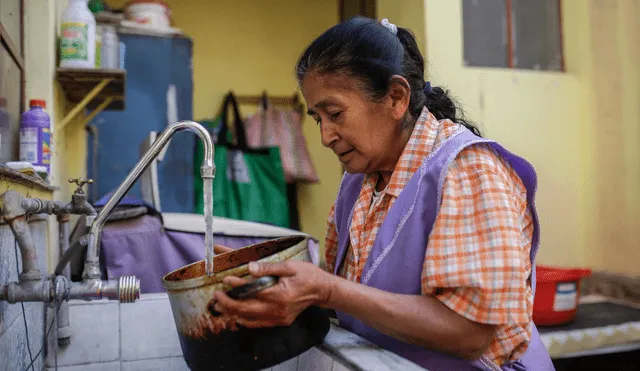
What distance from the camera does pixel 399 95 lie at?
123 centimetres

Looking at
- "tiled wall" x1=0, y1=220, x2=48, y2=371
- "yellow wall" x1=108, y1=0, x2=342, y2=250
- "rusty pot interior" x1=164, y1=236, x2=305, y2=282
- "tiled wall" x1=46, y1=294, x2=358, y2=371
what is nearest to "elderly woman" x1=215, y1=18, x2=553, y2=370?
"rusty pot interior" x1=164, y1=236, x2=305, y2=282

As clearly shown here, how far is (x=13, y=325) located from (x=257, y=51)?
142 inches

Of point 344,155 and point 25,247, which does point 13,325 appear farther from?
point 344,155

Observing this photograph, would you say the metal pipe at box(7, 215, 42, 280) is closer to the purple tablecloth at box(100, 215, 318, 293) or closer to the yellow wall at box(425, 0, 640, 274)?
the purple tablecloth at box(100, 215, 318, 293)

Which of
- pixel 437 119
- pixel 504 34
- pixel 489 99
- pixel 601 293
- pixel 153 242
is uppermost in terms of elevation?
pixel 504 34

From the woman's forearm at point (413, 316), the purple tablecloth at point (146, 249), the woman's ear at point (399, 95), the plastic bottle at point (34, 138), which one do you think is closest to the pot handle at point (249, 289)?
the woman's forearm at point (413, 316)

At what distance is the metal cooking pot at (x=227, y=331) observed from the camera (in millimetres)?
860

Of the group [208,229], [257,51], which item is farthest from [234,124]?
[208,229]

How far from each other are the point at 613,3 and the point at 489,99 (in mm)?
951

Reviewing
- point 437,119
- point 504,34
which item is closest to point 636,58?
point 504,34

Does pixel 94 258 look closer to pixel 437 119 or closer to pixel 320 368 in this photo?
pixel 320 368

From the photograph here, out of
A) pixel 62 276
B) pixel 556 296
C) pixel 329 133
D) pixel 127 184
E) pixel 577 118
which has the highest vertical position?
pixel 577 118

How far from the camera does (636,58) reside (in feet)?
10.8

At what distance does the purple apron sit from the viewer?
1051 mm
